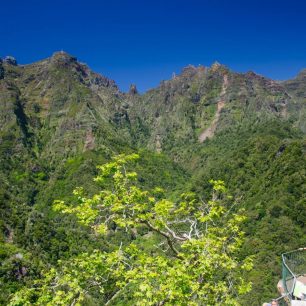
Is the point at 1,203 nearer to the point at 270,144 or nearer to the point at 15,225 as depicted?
the point at 15,225

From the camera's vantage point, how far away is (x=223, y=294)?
58.0ft

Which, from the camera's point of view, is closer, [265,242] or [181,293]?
[181,293]

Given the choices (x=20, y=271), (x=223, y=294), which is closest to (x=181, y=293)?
(x=223, y=294)

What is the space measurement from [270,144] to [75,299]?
171 m

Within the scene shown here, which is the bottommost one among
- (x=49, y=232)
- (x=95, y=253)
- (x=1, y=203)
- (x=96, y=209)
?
(x=95, y=253)

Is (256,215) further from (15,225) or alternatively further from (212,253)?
(212,253)

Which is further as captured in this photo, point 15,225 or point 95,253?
point 15,225

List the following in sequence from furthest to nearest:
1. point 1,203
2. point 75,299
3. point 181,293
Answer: point 1,203, point 75,299, point 181,293

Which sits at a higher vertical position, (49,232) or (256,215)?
(49,232)

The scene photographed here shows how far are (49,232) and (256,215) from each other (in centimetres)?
6736

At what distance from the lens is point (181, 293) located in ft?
48.6

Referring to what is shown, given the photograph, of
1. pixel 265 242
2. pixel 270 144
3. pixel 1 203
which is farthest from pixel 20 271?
pixel 270 144

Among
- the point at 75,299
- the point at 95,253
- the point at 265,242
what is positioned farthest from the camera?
the point at 265,242

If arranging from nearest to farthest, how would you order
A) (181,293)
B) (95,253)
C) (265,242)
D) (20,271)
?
1. (181,293)
2. (95,253)
3. (20,271)
4. (265,242)
